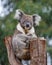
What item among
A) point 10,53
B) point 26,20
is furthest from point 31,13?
point 10,53

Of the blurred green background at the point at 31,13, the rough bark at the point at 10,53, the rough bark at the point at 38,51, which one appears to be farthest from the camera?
the blurred green background at the point at 31,13

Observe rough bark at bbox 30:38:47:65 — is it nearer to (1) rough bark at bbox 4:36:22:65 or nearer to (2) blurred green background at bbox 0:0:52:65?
(1) rough bark at bbox 4:36:22:65

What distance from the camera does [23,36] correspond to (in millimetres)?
6348

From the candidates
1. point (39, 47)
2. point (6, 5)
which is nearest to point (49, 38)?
point (6, 5)

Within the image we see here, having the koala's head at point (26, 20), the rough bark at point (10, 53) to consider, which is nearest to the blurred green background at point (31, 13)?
the koala's head at point (26, 20)

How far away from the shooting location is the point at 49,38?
10211 millimetres

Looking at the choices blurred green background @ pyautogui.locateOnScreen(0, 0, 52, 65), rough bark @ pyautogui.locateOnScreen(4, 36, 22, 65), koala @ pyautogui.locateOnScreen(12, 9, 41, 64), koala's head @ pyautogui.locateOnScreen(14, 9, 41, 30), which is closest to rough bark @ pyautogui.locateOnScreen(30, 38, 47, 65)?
koala @ pyautogui.locateOnScreen(12, 9, 41, 64)

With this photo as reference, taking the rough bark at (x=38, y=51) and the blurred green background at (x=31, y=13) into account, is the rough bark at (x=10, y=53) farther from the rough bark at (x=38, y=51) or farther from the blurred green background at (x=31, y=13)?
the blurred green background at (x=31, y=13)

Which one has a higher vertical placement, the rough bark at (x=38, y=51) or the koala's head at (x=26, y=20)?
the koala's head at (x=26, y=20)

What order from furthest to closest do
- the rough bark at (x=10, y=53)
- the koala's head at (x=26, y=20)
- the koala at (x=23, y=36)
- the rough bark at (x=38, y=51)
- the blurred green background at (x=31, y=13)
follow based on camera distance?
1. the blurred green background at (x=31, y=13)
2. the koala's head at (x=26, y=20)
3. the koala at (x=23, y=36)
4. the rough bark at (x=10, y=53)
5. the rough bark at (x=38, y=51)

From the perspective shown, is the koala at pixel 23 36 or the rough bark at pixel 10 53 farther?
the koala at pixel 23 36

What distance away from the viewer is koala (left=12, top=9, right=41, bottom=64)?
610 cm

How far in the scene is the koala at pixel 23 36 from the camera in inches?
240

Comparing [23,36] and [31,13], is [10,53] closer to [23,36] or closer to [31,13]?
[23,36]
